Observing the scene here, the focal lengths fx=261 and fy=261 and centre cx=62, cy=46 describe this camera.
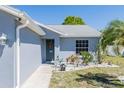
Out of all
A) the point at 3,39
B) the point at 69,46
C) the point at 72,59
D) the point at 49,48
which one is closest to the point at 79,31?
the point at 69,46

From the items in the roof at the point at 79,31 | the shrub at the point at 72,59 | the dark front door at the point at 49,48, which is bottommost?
the shrub at the point at 72,59

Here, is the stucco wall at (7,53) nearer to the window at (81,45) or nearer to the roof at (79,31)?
the roof at (79,31)

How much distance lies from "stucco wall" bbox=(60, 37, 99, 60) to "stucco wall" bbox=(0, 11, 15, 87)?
13.0 metres

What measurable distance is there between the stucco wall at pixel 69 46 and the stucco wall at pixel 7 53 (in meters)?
13.0

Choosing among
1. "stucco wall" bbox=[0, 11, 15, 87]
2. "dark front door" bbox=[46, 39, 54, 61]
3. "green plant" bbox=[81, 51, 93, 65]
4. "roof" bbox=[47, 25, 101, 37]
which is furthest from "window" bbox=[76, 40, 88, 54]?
"stucco wall" bbox=[0, 11, 15, 87]

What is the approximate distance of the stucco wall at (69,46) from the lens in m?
22.5

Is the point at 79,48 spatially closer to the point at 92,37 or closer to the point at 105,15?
the point at 92,37

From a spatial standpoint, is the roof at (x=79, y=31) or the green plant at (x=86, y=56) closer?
the green plant at (x=86, y=56)

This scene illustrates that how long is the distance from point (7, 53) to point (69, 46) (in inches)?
518

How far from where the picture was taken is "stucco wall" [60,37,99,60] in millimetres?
22497

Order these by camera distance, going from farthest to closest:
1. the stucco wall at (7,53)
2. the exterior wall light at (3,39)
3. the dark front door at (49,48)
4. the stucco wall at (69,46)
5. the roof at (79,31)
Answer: the dark front door at (49,48)
the stucco wall at (69,46)
the roof at (79,31)
the stucco wall at (7,53)
the exterior wall light at (3,39)

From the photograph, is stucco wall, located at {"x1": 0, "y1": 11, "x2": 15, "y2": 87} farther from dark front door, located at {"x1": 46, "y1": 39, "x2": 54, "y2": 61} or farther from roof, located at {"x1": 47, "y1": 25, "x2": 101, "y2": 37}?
dark front door, located at {"x1": 46, "y1": 39, "x2": 54, "y2": 61}

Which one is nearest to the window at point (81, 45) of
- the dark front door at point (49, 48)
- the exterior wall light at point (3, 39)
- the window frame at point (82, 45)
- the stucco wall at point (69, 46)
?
the window frame at point (82, 45)
